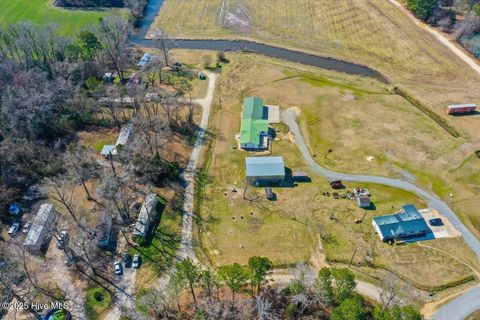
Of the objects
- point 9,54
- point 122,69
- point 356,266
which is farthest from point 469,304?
point 9,54

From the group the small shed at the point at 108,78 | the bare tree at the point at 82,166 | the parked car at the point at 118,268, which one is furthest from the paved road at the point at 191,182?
the small shed at the point at 108,78

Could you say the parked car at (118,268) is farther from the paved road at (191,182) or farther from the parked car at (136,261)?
the paved road at (191,182)

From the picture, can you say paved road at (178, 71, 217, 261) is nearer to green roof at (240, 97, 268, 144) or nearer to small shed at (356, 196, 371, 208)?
green roof at (240, 97, 268, 144)

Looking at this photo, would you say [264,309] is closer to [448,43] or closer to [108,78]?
[108,78]

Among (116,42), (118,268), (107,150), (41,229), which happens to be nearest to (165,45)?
(116,42)

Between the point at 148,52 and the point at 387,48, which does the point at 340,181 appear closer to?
the point at 387,48

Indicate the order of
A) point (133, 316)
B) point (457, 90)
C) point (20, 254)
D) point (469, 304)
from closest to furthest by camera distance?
point (133, 316)
point (469, 304)
point (20, 254)
point (457, 90)

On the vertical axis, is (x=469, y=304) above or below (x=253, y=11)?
below

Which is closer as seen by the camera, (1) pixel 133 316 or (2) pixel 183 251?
(1) pixel 133 316
